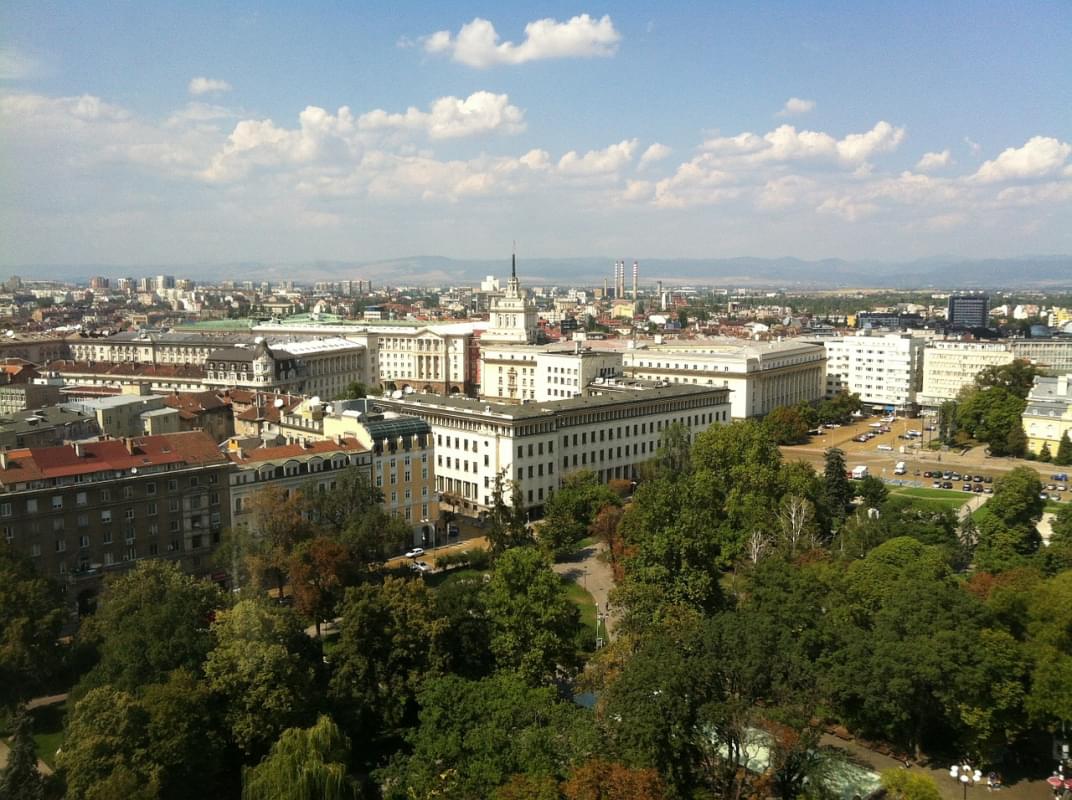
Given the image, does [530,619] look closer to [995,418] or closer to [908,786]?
[908,786]

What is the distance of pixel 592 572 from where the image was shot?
119 feet

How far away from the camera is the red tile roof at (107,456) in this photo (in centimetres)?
2934

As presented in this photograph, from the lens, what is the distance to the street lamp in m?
20.5

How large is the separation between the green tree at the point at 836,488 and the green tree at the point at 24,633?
30.1 meters

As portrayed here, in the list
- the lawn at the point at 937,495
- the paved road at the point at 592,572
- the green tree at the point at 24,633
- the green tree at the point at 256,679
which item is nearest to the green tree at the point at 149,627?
the green tree at the point at 256,679

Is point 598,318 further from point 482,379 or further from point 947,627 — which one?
point 947,627

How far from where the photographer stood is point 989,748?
835 inches

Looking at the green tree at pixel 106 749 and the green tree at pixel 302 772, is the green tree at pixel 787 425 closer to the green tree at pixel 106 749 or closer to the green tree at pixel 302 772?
the green tree at pixel 302 772

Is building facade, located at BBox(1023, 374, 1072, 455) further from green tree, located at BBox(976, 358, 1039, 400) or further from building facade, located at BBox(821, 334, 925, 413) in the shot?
building facade, located at BBox(821, 334, 925, 413)

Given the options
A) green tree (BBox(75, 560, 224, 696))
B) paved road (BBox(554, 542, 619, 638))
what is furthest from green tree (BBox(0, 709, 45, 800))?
paved road (BBox(554, 542, 619, 638))

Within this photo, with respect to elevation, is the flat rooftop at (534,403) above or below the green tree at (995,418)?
above

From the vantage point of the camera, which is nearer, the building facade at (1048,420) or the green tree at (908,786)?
the green tree at (908,786)

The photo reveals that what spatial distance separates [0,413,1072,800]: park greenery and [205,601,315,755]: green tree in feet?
0.16

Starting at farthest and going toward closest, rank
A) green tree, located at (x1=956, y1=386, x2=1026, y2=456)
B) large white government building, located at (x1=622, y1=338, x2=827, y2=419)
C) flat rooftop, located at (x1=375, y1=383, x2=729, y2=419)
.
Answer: large white government building, located at (x1=622, y1=338, x2=827, y2=419)
green tree, located at (x1=956, y1=386, x2=1026, y2=456)
flat rooftop, located at (x1=375, y1=383, x2=729, y2=419)
